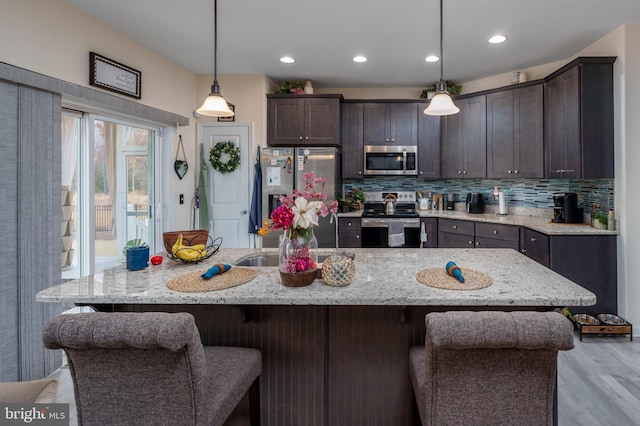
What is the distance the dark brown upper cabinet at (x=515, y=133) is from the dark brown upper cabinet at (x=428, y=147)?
0.63 meters

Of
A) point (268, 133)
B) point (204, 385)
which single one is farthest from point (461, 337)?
point (268, 133)

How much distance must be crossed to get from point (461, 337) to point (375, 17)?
2.76 m

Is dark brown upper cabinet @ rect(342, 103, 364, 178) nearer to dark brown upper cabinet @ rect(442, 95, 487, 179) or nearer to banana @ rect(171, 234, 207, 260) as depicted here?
dark brown upper cabinet @ rect(442, 95, 487, 179)

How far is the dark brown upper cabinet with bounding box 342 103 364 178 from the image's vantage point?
4.72 metres

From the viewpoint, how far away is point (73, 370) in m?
1.12

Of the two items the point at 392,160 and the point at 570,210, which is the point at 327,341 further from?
the point at 392,160

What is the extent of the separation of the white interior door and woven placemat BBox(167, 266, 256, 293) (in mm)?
2660

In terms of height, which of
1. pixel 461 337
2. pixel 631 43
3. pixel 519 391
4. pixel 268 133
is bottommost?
pixel 519 391

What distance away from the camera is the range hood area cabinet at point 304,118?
450 cm

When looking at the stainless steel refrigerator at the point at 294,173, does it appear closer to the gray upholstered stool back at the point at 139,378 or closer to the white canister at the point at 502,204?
the white canister at the point at 502,204

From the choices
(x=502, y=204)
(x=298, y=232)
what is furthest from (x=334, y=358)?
(x=502, y=204)

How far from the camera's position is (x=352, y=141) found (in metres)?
4.75

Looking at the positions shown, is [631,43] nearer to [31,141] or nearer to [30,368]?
[31,141]

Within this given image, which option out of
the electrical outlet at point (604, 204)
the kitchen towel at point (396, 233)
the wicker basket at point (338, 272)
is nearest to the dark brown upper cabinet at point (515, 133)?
the electrical outlet at point (604, 204)
